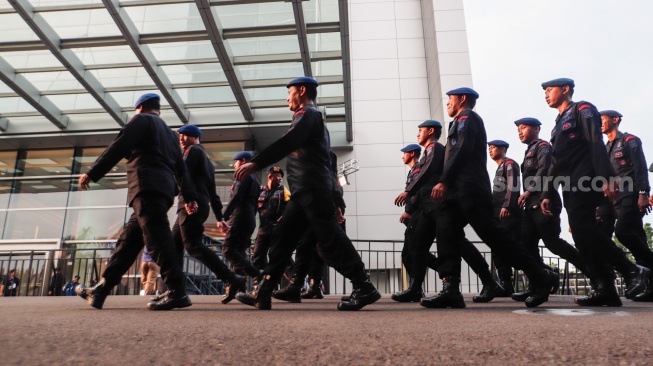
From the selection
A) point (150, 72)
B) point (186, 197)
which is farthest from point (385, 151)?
point (186, 197)

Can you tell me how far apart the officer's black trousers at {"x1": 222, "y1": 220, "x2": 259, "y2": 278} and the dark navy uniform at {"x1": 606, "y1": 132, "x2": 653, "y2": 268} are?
420 centimetres

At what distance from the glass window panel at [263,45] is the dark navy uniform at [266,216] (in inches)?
212

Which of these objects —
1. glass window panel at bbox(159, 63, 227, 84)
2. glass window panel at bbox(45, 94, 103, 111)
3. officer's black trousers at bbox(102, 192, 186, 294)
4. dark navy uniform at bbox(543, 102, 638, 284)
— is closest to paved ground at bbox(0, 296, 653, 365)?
officer's black trousers at bbox(102, 192, 186, 294)

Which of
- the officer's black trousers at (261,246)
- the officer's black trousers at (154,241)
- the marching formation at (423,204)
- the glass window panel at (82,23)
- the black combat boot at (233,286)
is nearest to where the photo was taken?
the marching formation at (423,204)

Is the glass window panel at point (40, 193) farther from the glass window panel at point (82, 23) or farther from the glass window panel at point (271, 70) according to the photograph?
the glass window panel at point (271, 70)

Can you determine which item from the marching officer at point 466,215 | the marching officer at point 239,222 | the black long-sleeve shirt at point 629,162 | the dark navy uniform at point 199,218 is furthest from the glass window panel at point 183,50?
the black long-sleeve shirt at point 629,162

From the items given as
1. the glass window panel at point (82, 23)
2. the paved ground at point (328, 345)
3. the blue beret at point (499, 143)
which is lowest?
the paved ground at point (328, 345)

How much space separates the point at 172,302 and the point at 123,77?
34.8 feet

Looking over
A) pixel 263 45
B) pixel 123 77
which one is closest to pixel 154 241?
pixel 263 45

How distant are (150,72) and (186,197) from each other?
852 cm

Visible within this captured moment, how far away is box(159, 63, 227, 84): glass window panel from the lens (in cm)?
1229

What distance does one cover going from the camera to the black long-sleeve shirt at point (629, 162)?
5.27 m

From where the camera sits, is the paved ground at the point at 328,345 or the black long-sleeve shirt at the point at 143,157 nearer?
the paved ground at the point at 328,345

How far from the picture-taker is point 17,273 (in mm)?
12648
